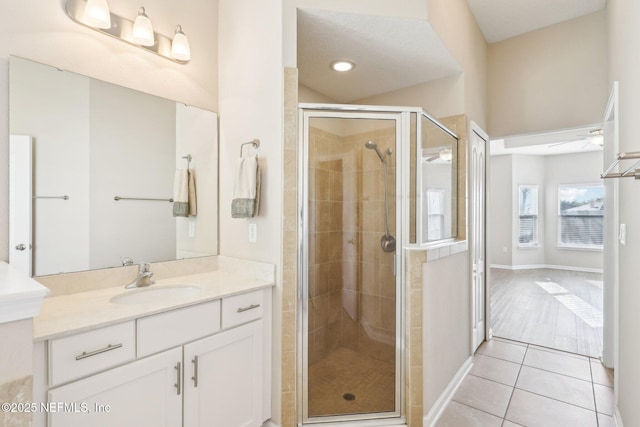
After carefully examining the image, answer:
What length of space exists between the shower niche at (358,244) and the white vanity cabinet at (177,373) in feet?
1.07

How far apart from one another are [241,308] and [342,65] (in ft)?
6.59

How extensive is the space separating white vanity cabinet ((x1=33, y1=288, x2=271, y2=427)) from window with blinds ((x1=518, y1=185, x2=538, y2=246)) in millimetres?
7617

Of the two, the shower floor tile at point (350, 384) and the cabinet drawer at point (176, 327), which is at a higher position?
the cabinet drawer at point (176, 327)

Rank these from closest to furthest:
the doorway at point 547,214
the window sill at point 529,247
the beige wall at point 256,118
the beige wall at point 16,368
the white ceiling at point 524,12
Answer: the beige wall at point 16,368, the beige wall at point 256,118, the white ceiling at point 524,12, the doorway at point 547,214, the window sill at point 529,247

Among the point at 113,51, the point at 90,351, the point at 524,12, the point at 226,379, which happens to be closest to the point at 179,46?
the point at 113,51

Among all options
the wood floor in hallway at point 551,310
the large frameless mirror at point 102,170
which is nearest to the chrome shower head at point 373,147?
the large frameless mirror at point 102,170

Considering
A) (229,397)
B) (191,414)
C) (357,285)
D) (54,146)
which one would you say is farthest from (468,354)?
(54,146)

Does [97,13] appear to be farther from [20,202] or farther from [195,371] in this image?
[195,371]

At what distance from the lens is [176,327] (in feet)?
4.81

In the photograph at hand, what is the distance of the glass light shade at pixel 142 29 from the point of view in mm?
1816

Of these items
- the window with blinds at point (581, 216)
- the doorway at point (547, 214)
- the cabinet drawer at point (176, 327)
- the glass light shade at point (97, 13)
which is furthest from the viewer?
the window with blinds at point (581, 216)

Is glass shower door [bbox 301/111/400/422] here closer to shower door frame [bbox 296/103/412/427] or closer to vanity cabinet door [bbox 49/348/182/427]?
shower door frame [bbox 296/103/412/427]

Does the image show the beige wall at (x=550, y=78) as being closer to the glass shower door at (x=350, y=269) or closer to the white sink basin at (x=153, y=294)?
the glass shower door at (x=350, y=269)

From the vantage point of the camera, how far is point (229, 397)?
66.4 inches
